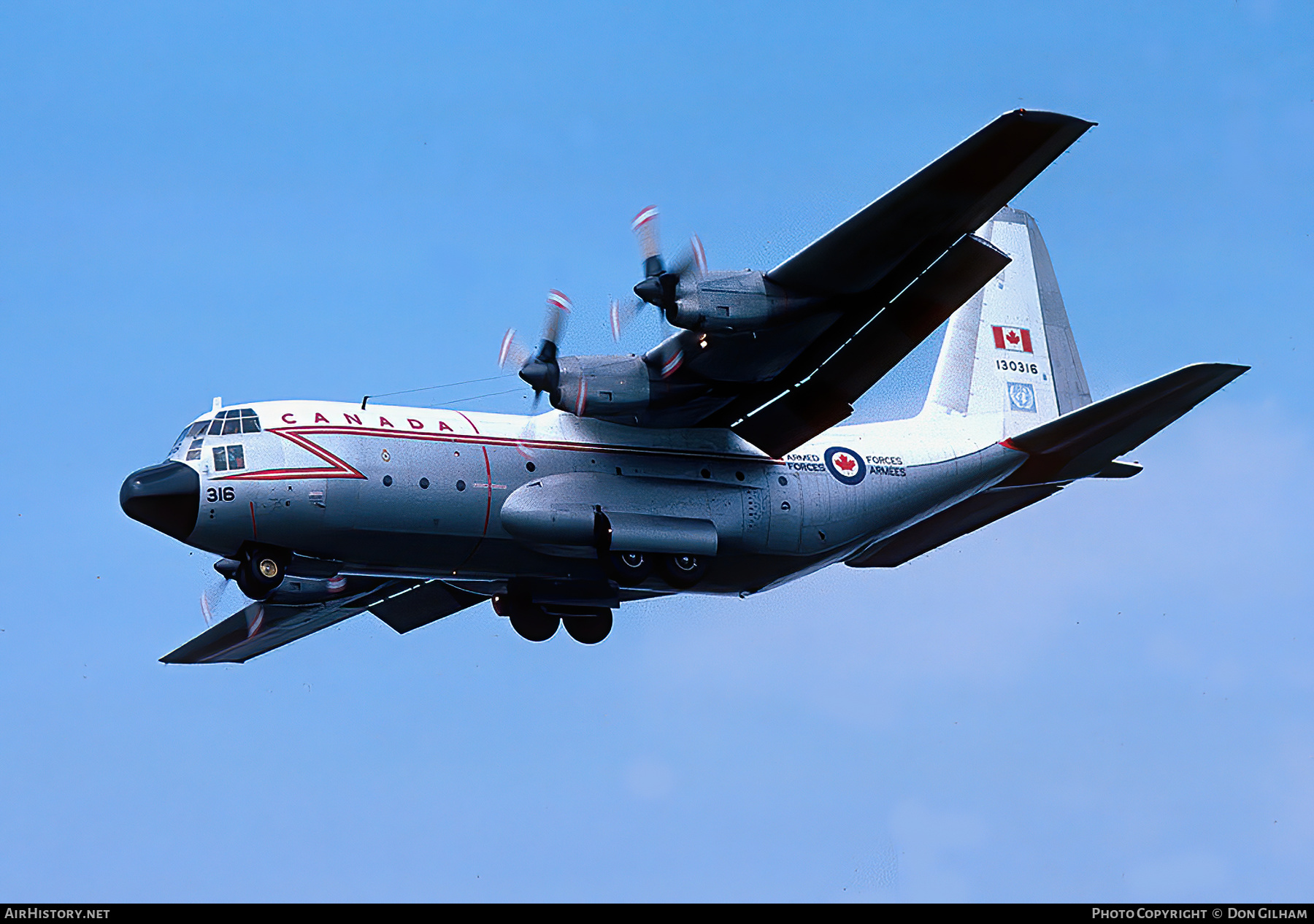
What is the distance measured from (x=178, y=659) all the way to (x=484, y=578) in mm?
6928

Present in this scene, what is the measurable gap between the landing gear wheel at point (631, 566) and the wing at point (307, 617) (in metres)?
3.40

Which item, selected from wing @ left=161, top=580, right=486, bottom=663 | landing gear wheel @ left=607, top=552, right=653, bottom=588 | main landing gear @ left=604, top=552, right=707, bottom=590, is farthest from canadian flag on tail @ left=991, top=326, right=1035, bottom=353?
wing @ left=161, top=580, right=486, bottom=663

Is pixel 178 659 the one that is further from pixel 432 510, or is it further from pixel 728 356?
pixel 728 356

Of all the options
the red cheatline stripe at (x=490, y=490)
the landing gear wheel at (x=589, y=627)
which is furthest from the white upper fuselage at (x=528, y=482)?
the landing gear wheel at (x=589, y=627)

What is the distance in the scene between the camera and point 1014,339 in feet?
82.2

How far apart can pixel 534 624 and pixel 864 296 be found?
6.34 meters

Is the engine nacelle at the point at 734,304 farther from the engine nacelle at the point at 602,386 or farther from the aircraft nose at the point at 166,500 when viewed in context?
the aircraft nose at the point at 166,500

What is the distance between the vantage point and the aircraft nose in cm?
1911

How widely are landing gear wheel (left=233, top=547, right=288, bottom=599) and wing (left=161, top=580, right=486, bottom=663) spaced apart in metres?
3.10

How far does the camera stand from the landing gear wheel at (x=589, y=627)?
22703mm

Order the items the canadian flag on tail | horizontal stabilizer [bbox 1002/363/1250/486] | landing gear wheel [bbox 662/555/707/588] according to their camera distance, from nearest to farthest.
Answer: horizontal stabilizer [bbox 1002/363/1250/486]
landing gear wheel [bbox 662/555/707/588]
the canadian flag on tail

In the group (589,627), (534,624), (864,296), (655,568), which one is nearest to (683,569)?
(655,568)

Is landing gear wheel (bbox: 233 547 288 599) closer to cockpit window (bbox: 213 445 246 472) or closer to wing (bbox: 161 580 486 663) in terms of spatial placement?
cockpit window (bbox: 213 445 246 472)
